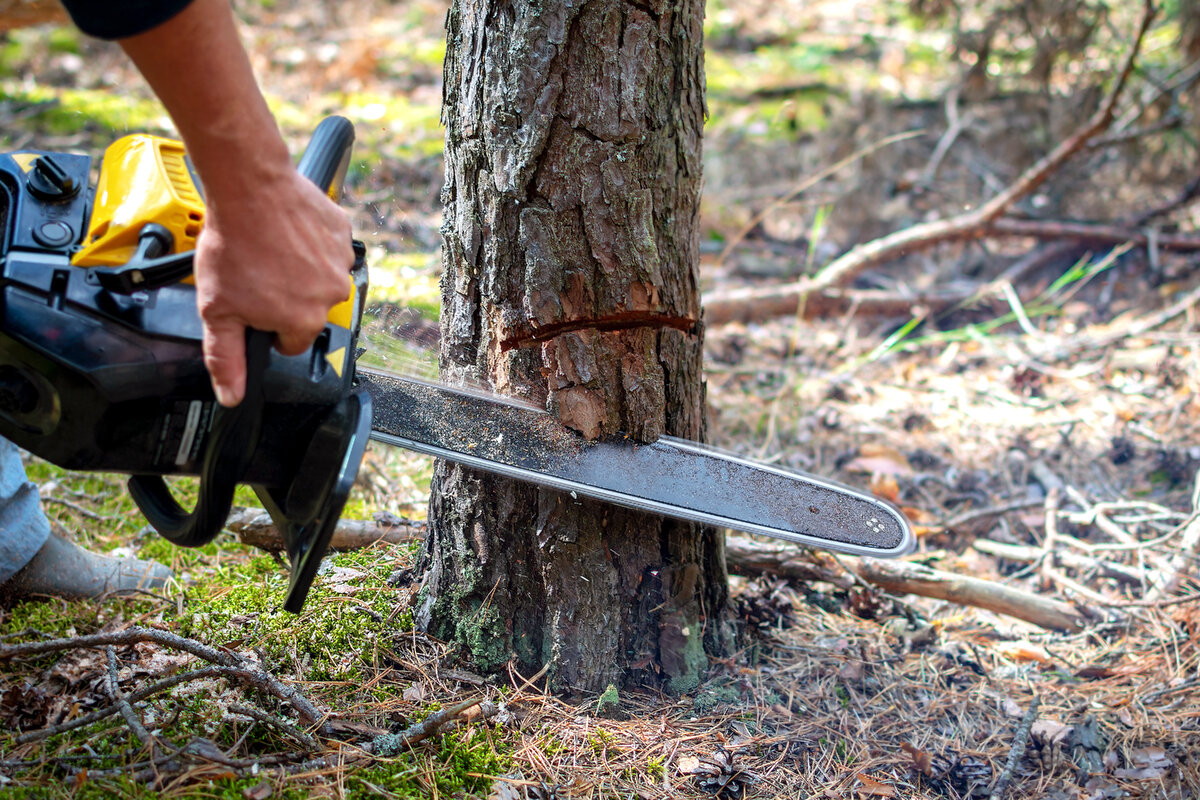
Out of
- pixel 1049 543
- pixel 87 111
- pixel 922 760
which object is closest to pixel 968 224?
pixel 1049 543

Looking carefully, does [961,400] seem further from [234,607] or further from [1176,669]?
[234,607]

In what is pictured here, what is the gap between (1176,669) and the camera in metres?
2.04

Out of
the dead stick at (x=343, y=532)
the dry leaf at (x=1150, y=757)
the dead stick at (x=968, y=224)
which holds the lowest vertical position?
the dry leaf at (x=1150, y=757)

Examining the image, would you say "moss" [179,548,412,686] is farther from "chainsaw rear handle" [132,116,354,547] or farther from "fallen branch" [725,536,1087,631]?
"fallen branch" [725,536,1087,631]

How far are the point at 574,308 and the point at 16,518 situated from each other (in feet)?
5.01

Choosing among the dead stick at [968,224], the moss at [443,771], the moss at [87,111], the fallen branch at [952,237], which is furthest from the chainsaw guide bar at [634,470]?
the moss at [87,111]

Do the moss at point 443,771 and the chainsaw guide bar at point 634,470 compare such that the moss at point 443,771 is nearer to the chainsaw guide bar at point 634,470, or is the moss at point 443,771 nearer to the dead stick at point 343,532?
the chainsaw guide bar at point 634,470

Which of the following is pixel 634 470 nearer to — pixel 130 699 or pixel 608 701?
pixel 608 701

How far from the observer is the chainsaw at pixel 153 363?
3.95ft

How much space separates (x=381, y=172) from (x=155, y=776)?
3.64 m

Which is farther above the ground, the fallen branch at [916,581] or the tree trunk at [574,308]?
the tree trunk at [574,308]

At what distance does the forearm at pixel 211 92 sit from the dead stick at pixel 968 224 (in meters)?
3.32

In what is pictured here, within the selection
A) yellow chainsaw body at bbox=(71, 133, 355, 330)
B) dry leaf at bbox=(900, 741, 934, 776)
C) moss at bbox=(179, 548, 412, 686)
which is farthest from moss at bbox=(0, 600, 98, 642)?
dry leaf at bbox=(900, 741, 934, 776)

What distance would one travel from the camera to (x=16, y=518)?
188cm
